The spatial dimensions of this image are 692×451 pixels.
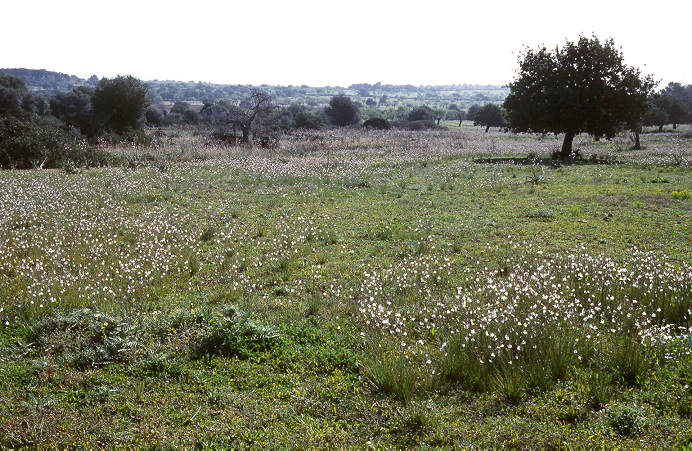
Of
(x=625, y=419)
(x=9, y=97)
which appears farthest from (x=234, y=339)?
(x=9, y=97)

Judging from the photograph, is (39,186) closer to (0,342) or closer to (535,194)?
(0,342)

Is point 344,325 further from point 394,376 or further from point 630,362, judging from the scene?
point 630,362

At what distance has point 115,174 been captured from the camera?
20.1 metres

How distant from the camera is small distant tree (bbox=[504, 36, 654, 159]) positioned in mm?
28281

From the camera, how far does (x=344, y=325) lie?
6562mm

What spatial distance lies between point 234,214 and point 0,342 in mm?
7868

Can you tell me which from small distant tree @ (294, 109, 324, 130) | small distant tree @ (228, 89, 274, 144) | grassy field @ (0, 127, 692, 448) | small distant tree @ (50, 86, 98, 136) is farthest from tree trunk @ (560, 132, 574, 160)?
small distant tree @ (50, 86, 98, 136)

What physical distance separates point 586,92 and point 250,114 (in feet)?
80.1

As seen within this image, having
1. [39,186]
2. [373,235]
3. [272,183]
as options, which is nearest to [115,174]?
[39,186]

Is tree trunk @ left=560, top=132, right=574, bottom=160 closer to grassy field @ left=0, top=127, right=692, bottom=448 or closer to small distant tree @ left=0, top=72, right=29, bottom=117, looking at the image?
grassy field @ left=0, top=127, right=692, bottom=448

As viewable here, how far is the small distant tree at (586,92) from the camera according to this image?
28.3 meters

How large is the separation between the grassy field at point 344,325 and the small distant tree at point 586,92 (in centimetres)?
1598

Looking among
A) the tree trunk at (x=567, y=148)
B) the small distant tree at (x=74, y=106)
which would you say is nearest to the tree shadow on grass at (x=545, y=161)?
the tree trunk at (x=567, y=148)

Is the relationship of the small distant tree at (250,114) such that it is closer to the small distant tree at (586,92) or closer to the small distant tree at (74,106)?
the small distant tree at (586,92)
